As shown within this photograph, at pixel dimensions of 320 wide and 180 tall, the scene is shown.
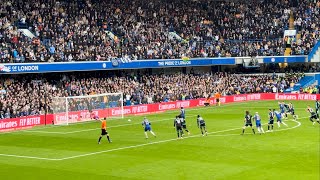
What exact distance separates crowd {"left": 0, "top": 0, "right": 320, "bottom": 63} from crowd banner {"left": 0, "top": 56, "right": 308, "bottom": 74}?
66cm

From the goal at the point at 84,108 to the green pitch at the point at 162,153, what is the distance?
7.33 feet

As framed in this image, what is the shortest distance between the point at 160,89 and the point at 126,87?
16.5 feet

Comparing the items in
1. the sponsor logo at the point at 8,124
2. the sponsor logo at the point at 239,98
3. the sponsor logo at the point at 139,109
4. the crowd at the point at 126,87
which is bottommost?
the sponsor logo at the point at 8,124

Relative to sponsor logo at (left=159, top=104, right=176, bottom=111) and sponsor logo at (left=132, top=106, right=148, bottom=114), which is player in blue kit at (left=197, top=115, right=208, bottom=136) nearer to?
sponsor logo at (left=132, top=106, right=148, bottom=114)

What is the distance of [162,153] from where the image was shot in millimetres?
33094

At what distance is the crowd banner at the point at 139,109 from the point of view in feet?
158

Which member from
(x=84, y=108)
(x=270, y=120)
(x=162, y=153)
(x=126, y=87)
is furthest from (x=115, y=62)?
(x=162, y=153)

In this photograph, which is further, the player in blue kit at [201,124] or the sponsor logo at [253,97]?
the sponsor logo at [253,97]

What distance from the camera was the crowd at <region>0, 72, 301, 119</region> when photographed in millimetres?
50969

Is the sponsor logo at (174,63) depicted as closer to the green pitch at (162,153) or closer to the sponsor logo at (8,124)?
the green pitch at (162,153)

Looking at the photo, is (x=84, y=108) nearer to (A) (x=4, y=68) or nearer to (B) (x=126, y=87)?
(A) (x=4, y=68)

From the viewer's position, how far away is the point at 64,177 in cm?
2645

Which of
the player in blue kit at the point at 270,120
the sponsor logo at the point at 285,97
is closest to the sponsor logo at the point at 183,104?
the sponsor logo at the point at 285,97

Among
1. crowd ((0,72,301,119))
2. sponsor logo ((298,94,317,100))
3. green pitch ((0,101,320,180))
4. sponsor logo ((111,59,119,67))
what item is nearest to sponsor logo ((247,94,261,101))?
crowd ((0,72,301,119))
